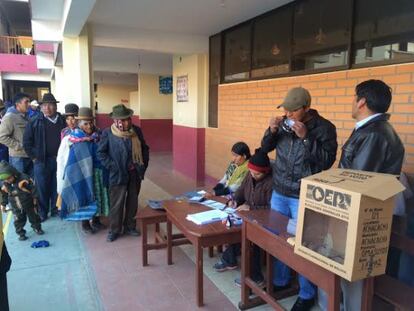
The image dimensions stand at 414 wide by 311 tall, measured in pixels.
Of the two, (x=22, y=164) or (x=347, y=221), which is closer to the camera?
(x=347, y=221)

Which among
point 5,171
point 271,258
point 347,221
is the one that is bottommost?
point 271,258

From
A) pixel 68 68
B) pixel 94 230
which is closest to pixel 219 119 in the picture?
pixel 68 68

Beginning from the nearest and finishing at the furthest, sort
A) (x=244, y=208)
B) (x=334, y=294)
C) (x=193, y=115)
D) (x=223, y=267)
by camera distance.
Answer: (x=334, y=294) < (x=244, y=208) < (x=223, y=267) < (x=193, y=115)

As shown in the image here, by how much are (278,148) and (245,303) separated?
47.3 inches

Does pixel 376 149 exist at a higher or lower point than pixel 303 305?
higher

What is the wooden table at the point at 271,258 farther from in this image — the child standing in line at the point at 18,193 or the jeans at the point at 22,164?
the jeans at the point at 22,164

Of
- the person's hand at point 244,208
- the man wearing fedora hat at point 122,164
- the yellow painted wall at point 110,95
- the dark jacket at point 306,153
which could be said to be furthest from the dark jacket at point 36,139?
the yellow painted wall at point 110,95

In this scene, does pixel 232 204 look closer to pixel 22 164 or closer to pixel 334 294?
pixel 334 294

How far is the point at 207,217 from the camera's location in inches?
112

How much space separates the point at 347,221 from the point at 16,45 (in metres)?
16.9

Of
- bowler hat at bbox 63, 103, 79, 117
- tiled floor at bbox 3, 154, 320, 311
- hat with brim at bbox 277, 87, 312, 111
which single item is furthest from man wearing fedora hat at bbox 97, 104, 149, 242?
hat with brim at bbox 277, 87, 312, 111

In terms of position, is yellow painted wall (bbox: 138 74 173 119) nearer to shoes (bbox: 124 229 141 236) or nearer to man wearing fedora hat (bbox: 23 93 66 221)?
man wearing fedora hat (bbox: 23 93 66 221)

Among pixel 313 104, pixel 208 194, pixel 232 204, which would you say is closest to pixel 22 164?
pixel 208 194

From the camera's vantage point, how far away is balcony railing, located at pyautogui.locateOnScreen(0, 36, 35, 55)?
48.7ft
